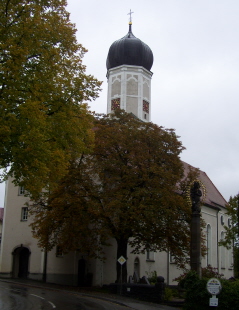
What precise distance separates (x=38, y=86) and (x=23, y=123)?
1.40 m

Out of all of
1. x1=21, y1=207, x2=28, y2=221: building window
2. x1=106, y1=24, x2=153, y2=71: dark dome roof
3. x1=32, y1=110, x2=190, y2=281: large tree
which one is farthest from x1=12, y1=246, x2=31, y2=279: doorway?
x1=106, y1=24, x2=153, y2=71: dark dome roof

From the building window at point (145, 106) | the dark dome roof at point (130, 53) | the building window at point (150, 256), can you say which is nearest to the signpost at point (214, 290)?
the building window at point (150, 256)

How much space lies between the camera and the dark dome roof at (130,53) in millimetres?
47969

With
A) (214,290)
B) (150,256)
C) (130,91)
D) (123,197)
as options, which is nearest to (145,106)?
(130,91)

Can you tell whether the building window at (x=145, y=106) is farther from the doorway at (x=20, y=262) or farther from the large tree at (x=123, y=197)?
the doorway at (x=20, y=262)

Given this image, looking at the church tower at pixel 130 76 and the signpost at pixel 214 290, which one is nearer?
the signpost at pixel 214 290

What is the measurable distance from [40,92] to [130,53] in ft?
112

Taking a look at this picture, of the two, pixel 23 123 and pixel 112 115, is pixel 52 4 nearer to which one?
pixel 23 123

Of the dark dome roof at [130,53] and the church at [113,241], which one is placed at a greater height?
the dark dome roof at [130,53]

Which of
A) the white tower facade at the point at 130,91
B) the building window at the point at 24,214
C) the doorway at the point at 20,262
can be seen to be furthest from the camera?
the white tower facade at the point at 130,91

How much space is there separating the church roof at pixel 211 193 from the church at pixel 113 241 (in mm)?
325

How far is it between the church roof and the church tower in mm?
9020

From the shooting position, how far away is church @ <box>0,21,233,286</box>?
3378cm

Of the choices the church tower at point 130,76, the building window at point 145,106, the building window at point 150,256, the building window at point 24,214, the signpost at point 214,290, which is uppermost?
the church tower at point 130,76
